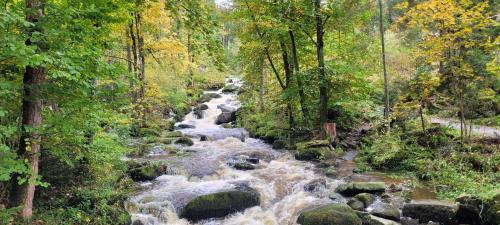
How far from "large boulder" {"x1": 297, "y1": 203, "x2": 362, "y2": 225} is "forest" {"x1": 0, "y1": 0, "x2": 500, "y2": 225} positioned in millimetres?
37

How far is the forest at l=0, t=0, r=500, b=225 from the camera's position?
18.5ft

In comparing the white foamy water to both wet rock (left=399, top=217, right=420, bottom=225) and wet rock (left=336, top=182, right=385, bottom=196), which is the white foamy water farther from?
wet rock (left=399, top=217, right=420, bottom=225)

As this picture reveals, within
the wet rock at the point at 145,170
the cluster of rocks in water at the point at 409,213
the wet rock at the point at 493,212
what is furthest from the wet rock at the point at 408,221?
the wet rock at the point at 145,170

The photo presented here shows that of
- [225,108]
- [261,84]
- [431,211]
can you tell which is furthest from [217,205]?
[225,108]

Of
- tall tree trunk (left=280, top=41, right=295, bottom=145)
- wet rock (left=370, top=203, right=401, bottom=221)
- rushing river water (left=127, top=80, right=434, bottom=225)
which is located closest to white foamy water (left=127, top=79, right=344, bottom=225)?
rushing river water (left=127, top=80, right=434, bottom=225)

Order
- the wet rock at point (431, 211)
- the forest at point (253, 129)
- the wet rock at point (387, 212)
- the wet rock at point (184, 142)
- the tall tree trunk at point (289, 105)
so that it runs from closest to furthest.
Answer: the forest at point (253, 129) < the wet rock at point (431, 211) < the wet rock at point (387, 212) < the tall tree trunk at point (289, 105) < the wet rock at point (184, 142)

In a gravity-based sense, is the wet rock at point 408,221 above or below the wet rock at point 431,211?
below

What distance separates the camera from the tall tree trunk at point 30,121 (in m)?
5.54

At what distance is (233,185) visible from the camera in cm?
1058

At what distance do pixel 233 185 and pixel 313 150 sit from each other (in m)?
4.51

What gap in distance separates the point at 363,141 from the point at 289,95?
3.65 m

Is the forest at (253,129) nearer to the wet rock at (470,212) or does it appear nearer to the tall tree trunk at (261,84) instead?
the wet rock at (470,212)

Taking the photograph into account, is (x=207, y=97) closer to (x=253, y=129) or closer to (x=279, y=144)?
(x=253, y=129)

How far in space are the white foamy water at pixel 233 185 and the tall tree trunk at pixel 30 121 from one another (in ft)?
8.85
